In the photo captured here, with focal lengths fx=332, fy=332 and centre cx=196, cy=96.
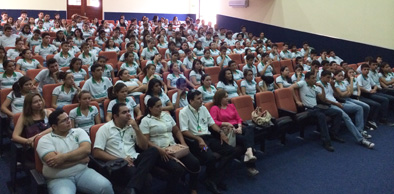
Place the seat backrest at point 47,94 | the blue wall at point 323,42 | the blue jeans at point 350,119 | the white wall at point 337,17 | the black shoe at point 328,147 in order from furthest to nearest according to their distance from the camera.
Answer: the blue wall at point 323,42, the white wall at point 337,17, the blue jeans at point 350,119, the black shoe at point 328,147, the seat backrest at point 47,94

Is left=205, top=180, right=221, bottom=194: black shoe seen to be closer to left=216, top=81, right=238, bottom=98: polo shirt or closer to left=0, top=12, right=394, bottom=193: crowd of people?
left=0, top=12, right=394, bottom=193: crowd of people

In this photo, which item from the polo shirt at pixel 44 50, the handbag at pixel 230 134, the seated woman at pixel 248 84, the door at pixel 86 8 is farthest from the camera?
the door at pixel 86 8

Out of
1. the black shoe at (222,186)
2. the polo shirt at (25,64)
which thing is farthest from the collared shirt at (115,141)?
the polo shirt at (25,64)

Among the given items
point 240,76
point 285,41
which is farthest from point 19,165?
→ point 285,41

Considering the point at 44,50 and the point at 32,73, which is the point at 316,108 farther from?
the point at 44,50

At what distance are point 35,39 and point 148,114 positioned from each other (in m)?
5.01

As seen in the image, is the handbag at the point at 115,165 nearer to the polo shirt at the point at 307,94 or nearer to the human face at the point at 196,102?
the human face at the point at 196,102

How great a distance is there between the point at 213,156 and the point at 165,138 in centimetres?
51

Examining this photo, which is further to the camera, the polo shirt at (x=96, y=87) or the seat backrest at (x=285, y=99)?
the seat backrest at (x=285, y=99)

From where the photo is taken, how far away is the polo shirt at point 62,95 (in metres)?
4.00

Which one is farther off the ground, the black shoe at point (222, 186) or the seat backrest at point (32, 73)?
the seat backrest at point (32, 73)

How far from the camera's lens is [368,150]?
4.52 meters

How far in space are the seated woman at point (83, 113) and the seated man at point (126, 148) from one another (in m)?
0.63

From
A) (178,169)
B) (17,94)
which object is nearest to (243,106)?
(178,169)
